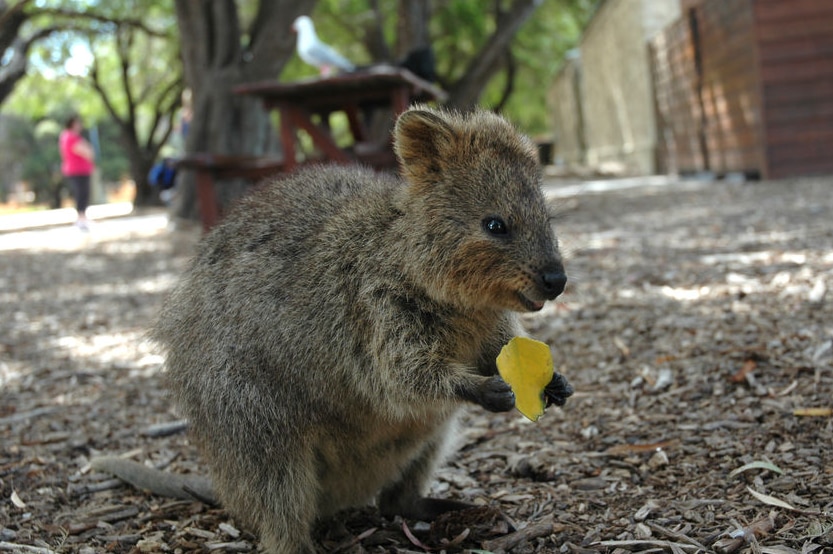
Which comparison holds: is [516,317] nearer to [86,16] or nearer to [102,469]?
[102,469]

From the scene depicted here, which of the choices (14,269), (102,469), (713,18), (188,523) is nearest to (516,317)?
(188,523)

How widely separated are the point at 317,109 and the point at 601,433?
5892 millimetres

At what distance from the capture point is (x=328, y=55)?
8.38 m

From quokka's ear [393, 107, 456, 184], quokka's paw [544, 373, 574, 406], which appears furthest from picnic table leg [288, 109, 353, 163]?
quokka's paw [544, 373, 574, 406]

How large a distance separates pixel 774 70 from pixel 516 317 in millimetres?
9936

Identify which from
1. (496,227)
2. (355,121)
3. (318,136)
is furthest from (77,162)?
(496,227)

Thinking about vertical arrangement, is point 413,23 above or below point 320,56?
above

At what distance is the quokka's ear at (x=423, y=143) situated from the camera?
9.78 ft

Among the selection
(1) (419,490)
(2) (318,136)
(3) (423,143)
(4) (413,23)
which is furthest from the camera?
(4) (413,23)

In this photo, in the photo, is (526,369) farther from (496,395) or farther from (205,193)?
(205,193)

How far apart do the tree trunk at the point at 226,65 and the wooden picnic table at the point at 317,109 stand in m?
3.21

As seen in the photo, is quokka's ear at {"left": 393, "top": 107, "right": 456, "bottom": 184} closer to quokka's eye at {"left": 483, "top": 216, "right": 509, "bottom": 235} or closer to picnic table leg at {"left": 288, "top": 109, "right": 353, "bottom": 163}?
quokka's eye at {"left": 483, "top": 216, "right": 509, "bottom": 235}

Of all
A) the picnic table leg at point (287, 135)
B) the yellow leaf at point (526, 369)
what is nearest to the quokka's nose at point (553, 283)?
the yellow leaf at point (526, 369)

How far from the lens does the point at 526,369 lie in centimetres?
282
